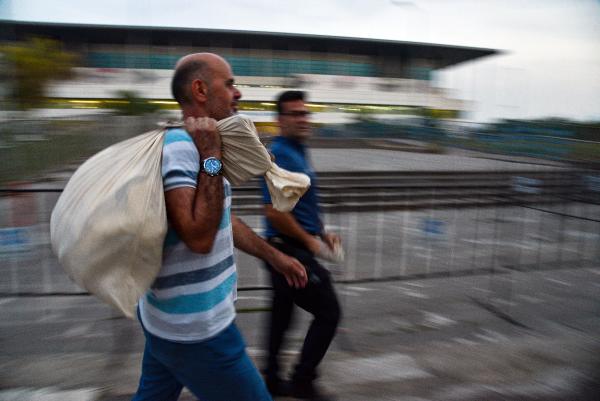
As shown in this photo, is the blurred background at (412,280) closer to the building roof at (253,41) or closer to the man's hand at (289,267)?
the man's hand at (289,267)

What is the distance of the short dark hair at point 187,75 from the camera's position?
5.07 ft

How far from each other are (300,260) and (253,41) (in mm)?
43529

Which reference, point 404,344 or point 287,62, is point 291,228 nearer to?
point 404,344

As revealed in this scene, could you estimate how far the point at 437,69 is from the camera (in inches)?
Answer: 2108

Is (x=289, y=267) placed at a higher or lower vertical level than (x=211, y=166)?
lower

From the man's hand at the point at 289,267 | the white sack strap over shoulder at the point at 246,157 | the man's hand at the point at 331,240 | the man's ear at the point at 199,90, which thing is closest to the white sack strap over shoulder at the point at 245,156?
the white sack strap over shoulder at the point at 246,157

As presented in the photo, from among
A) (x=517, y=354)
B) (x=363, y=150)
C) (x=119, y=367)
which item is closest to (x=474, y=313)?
(x=517, y=354)

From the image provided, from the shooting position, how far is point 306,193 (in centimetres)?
272

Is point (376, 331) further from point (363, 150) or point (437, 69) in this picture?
point (437, 69)

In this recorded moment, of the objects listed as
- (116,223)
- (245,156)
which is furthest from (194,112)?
(116,223)

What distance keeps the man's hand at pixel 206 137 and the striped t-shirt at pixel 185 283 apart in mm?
19

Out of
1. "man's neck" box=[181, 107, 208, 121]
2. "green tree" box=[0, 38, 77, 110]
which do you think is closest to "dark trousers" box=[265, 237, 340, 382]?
"man's neck" box=[181, 107, 208, 121]

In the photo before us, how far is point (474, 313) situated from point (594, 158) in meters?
3.61

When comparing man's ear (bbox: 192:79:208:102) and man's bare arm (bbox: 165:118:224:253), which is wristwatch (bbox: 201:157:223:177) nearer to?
man's bare arm (bbox: 165:118:224:253)
